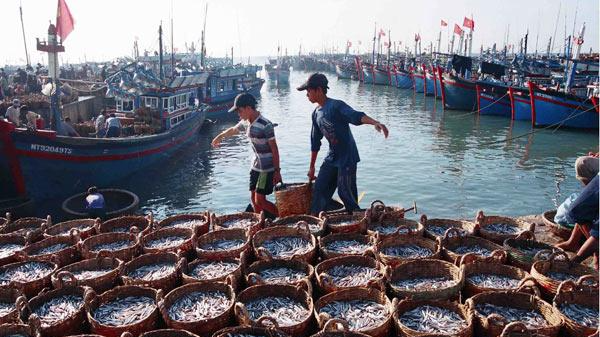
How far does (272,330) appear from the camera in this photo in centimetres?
345

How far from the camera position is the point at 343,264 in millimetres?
4855

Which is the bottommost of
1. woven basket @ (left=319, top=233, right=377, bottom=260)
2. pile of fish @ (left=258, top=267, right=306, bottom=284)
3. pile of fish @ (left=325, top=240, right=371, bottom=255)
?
pile of fish @ (left=258, top=267, right=306, bottom=284)

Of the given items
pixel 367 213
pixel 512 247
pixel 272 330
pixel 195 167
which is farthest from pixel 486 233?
pixel 195 167

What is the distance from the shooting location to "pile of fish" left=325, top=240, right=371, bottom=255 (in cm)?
528

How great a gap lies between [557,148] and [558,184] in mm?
6815

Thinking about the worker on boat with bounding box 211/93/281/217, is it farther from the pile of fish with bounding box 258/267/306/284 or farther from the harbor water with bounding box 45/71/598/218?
the harbor water with bounding box 45/71/598/218

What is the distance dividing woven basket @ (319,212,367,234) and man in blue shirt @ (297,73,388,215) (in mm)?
302

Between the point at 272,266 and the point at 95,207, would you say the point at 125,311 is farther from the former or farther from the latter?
the point at 95,207

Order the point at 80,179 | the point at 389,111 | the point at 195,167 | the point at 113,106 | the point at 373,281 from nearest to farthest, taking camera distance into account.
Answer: the point at 373,281 < the point at 80,179 < the point at 195,167 < the point at 113,106 < the point at 389,111

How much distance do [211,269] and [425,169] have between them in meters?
13.9

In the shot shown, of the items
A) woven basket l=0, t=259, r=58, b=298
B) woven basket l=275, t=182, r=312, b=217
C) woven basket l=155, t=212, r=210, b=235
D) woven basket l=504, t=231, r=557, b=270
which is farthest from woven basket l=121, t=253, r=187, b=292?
woven basket l=504, t=231, r=557, b=270

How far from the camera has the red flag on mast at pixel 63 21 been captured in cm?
1411

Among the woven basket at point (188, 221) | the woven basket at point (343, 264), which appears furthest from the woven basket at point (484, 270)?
the woven basket at point (188, 221)

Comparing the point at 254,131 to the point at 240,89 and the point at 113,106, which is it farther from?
the point at 240,89
